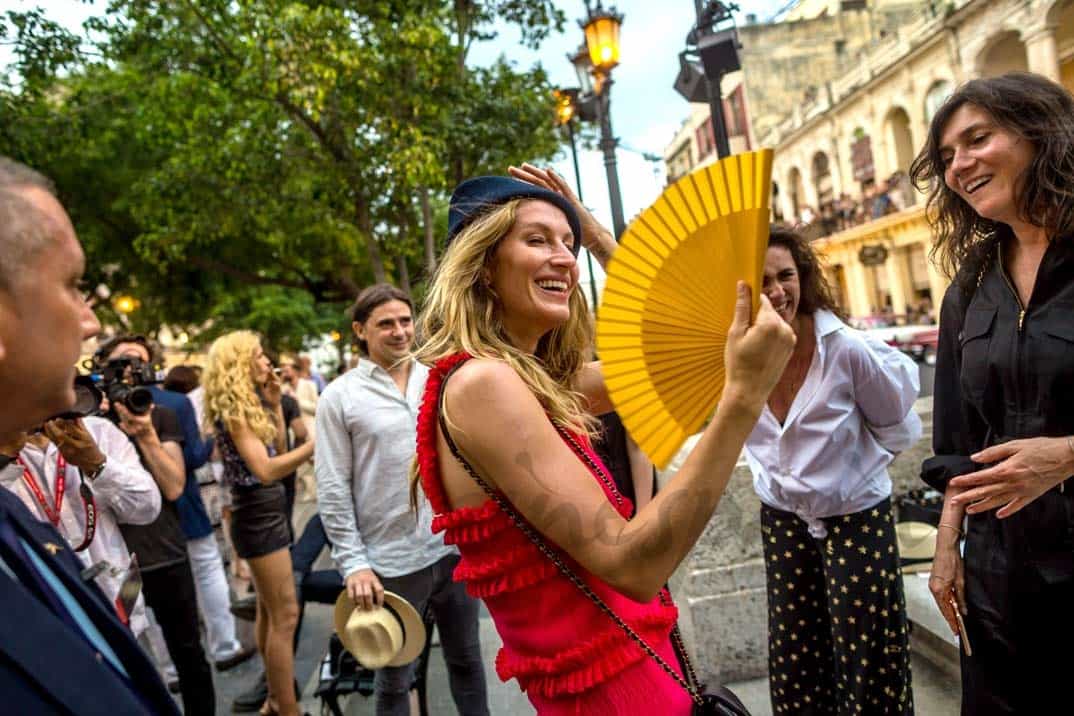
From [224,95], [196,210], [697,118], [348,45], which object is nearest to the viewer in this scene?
[348,45]

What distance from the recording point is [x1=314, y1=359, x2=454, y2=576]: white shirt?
3.07 meters

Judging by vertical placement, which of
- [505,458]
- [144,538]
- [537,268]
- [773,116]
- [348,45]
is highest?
[773,116]

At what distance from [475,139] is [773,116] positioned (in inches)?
1169

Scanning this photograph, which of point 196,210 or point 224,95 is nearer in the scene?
point 224,95

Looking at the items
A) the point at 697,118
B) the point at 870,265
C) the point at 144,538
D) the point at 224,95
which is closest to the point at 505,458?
the point at 144,538

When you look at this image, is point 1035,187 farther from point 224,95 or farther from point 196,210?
Answer: point 196,210

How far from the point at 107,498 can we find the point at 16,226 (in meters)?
2.36

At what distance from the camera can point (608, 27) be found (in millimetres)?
7176

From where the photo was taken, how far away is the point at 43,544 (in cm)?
97

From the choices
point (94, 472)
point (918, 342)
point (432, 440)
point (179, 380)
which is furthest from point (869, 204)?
point (432, 440)

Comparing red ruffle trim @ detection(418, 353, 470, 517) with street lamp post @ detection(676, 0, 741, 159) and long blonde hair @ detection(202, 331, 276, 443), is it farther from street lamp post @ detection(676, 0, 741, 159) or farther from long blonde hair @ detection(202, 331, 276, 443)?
street lamp post @ detection(676, 0, 741, 159)

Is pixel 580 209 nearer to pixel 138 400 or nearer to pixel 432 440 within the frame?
pixel 432 440

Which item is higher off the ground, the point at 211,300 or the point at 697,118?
the point at 697,118

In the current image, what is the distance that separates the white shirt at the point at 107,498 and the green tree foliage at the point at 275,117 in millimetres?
4971
